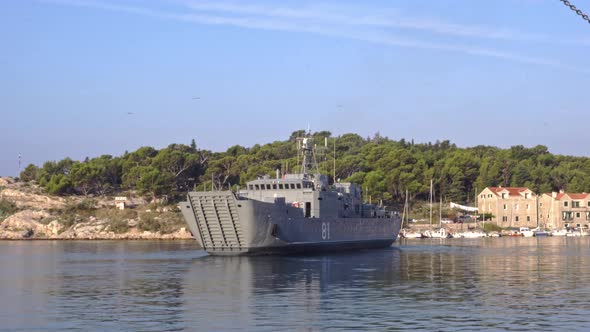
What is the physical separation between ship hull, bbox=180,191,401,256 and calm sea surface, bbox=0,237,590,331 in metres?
1.49

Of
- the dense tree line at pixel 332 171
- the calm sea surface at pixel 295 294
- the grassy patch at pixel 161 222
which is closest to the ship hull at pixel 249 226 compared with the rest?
the calm sea surface at pixel 295 294

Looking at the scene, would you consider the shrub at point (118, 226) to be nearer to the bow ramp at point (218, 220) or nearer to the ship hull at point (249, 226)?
the ship hull at point (249, 226)

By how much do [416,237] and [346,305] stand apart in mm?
83690

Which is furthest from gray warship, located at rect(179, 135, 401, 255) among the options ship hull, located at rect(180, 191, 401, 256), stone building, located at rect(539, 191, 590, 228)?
stone building, located at rect(539, 191, 590, 228)

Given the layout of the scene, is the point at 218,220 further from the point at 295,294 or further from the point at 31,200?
the point at 31,200

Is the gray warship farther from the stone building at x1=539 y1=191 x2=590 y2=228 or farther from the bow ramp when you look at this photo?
the stone building at x1=539 y1=191 x2=590 y2=228

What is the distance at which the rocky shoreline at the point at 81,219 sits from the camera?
12275 cm

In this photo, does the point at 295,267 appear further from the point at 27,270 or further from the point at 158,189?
the point at 158,189

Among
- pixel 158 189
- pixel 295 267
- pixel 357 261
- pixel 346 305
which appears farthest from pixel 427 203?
pixel 346 305

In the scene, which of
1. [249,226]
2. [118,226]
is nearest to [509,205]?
[118,226]

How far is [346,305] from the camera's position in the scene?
114 feet

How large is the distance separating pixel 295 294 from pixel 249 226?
2239cm

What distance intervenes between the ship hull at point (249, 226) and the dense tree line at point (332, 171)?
58473 mm

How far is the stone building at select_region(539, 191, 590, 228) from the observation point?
133m
